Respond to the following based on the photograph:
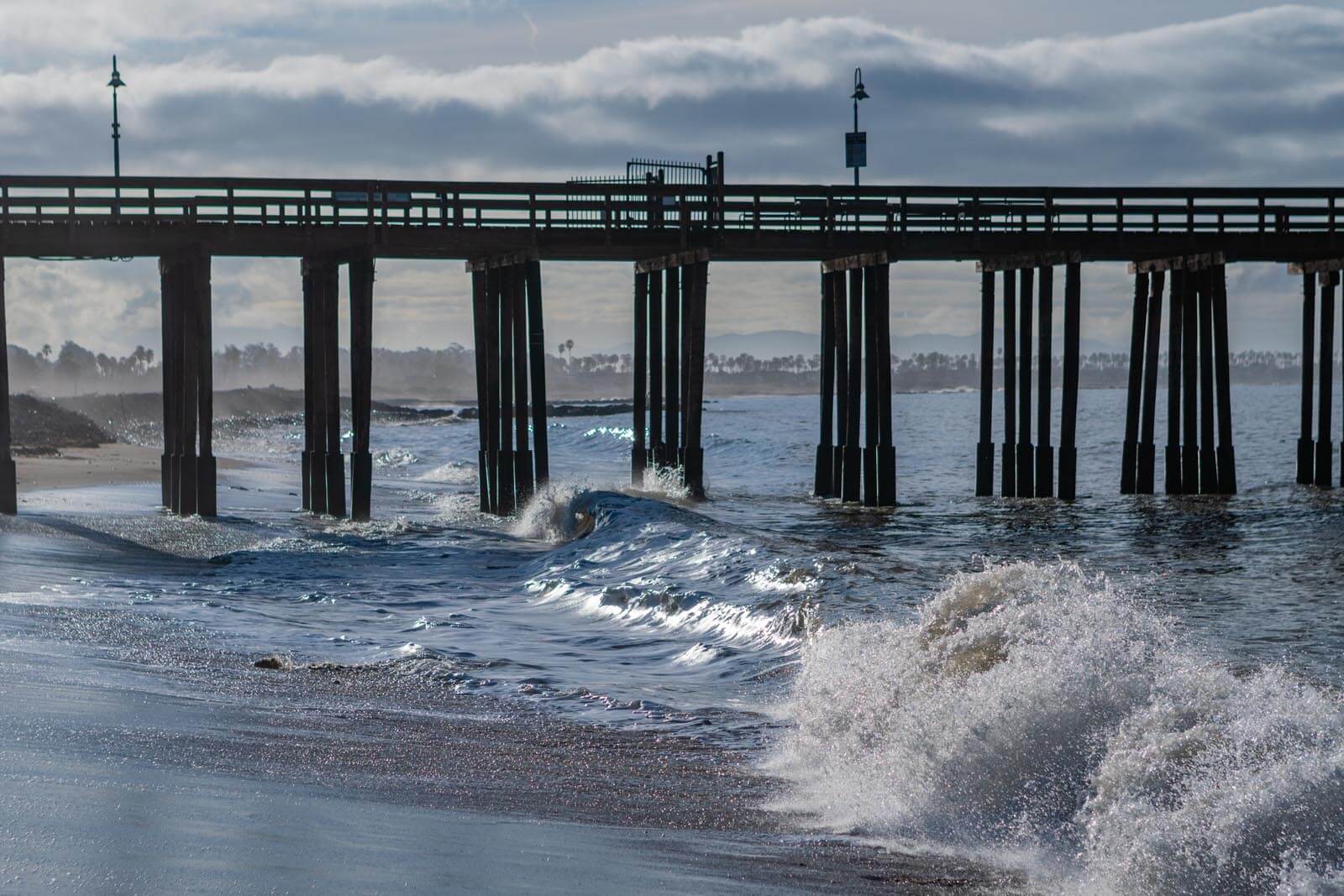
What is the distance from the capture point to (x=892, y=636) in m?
8.94

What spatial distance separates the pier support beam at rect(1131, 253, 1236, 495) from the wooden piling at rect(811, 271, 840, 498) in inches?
208

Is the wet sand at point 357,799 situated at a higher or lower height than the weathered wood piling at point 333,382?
lower

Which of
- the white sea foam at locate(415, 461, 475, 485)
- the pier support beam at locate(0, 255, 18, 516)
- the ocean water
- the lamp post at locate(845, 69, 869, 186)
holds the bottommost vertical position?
the white sea foam at locate(415, 461, 475, 485)

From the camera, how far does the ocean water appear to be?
561cm

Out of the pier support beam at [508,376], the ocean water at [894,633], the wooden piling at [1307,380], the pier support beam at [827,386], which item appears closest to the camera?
the ocean water at [894,633]

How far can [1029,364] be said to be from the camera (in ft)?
78.5

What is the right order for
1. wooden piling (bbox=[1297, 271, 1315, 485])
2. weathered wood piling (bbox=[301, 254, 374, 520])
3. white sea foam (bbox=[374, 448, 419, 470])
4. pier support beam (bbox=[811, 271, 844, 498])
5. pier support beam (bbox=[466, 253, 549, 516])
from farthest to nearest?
white sea foam (bbox=[374, 448, 419, 470]), wooden piling (bbox=[1297, 271, 1315, 485]), pier support beam (bbox=[811, 271, 844, 498]), pier support beam (bbox=[466, 253, 549, 516]), weathered wood piling (bbox=[301, 254, 374, 520])

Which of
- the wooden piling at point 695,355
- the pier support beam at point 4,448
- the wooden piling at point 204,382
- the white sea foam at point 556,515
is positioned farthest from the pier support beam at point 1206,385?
the pier support beam at point 4,448

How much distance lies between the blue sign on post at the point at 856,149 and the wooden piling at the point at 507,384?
7458 millimetres

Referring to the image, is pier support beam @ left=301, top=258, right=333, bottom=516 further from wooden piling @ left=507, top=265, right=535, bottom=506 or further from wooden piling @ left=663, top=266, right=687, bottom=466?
wooden piling @ left=663, top=266, right=687, bottom=466

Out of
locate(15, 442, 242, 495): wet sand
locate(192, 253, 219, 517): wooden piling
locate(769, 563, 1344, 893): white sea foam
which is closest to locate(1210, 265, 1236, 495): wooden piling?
locate(192, 253, 219, 517): wooden piling

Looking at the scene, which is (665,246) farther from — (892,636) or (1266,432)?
(1266,432)

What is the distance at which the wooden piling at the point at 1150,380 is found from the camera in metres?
24.9

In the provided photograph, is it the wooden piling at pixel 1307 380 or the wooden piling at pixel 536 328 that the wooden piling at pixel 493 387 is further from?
the wooden piling at pixel 1307 380
